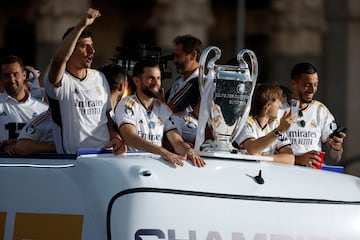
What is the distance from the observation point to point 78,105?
8.41 metres

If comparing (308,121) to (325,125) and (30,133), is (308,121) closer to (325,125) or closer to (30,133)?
(325,125)

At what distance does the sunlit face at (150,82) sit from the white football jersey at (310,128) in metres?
1.41

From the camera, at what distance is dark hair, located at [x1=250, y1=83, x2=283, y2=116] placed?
30.1 feet

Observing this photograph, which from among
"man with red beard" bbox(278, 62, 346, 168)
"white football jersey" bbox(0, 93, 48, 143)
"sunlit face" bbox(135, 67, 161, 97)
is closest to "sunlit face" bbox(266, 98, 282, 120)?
"man with red beard" bbox(278, 62, 346, 168)

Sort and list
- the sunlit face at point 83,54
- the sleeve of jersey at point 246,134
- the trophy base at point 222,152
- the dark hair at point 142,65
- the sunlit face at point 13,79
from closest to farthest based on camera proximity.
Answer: the trophy base at point 222,152 < the sunlit face at point 83,54 < the dark hair at point 142,65 < the sleeve of jersey at point 246,134 < the sunlit face at point 13,79

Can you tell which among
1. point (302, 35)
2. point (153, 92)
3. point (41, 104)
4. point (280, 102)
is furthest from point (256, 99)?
point (302, 35)

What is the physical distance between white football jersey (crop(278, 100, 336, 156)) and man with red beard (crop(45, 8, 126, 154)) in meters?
1.68

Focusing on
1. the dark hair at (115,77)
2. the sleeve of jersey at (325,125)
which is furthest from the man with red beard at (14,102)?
the sleeve of jersey at (325,125)

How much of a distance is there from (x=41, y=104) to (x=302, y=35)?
58.2ft

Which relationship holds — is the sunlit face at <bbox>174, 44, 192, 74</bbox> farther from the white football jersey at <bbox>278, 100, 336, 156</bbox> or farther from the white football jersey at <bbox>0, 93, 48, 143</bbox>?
the white football jersey at <bbox>0, 93, 48, 143</bbox>

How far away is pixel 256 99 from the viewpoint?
925 centimetres

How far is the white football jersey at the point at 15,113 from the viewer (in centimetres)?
986

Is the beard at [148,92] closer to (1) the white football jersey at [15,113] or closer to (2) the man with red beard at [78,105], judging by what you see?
(2) the man with red beard at [78,105]

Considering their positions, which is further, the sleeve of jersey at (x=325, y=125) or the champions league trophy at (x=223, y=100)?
the sleeve of jersey at (x=325, y=125)
